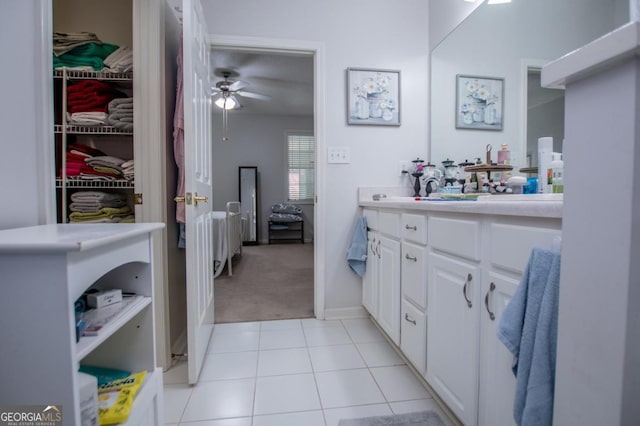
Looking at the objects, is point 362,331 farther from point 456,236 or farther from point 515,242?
point 515,242

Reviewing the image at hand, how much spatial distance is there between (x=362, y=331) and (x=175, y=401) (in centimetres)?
118

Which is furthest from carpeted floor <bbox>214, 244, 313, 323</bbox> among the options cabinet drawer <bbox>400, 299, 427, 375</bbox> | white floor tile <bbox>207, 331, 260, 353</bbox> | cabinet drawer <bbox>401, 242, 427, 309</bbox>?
cabinet drawer <bbox>401, 242, 427, 309</bbox>

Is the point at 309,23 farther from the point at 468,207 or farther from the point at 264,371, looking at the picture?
the point at 264,371

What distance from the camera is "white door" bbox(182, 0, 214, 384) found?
1368 millimetres

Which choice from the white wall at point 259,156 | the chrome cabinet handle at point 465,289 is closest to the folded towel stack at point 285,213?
the white wall at point 259,156

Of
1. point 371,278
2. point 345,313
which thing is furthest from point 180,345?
point 371,278

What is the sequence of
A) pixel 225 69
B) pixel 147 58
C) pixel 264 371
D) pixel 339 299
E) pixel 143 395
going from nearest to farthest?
pixel 143 395, pixel 147 58, pixel 264 371, pixel 339 299, pixel 225 69

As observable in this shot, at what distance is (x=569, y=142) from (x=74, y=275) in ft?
2.81

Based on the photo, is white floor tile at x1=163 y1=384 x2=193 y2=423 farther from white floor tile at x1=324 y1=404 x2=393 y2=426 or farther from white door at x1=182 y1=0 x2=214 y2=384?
white floor tile at x1=324 y1=404 x2=393 y2=426

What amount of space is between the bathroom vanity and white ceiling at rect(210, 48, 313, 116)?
2.30m

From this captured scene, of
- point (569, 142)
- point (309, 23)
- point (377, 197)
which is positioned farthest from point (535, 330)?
point (309, 23)

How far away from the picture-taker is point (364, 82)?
2.18 m

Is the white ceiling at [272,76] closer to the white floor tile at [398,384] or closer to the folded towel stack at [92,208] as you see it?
the folded towel stack at [92,208]

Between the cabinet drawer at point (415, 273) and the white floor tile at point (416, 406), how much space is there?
1.38 feet
